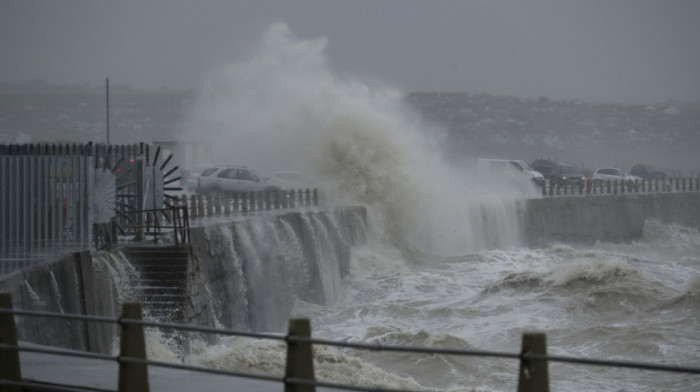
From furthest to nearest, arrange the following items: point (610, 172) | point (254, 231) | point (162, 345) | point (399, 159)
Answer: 1. point (610, 172)
2. point (399, 159)
3. point (254, 231)
4. point (162, 345)

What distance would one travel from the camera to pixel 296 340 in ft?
15.1

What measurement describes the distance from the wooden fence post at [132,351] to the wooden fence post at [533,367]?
2.06 metres

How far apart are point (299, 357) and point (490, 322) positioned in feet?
57.1

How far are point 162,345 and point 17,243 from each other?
2.95 metres

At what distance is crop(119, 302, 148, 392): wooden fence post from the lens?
202 inches

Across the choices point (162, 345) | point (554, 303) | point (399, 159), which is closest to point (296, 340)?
point (162, 345)

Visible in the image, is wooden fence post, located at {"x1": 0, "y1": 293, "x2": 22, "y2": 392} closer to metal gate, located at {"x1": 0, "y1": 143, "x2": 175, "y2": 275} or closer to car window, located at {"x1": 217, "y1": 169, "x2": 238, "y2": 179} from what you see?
metal gate, located at {"x1": 0, "y1": 143, "x2": 175, "y2": 275}

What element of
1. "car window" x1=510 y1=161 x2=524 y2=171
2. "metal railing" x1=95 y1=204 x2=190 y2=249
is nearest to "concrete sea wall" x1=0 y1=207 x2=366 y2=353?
"metal railing" x1=95 y1=204 x2=190 y2=249

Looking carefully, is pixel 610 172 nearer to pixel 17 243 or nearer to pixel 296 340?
pixel 17 243

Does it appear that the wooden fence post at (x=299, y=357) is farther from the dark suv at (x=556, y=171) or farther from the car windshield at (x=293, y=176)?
the dark suv at (x=556, y=171)

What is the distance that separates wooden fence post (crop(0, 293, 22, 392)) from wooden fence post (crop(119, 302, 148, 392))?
880mm

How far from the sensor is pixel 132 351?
5.26 metres

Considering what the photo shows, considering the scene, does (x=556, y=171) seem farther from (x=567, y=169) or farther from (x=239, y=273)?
(x=239, y=273)

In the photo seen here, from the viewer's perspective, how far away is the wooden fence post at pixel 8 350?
5.79 m
